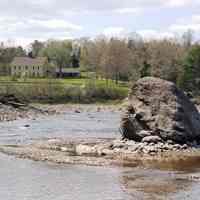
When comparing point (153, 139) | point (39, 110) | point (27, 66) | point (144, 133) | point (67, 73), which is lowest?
point (39, 110)

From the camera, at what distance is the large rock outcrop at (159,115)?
1704 inches

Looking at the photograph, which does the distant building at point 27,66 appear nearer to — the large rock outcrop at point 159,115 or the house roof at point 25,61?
the house roof at point 25,61

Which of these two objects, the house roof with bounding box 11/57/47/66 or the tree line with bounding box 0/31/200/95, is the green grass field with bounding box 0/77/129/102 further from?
the house roof with bounding box 11/57/47/66

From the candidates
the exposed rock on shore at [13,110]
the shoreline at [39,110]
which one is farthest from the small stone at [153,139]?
the exposed rock on shore at [13,110]

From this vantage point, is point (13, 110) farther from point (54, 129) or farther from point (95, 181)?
point (95, 181)

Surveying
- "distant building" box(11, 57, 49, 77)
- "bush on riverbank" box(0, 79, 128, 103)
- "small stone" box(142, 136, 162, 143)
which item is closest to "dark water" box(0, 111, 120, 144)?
"small stone" box(142, 136, 162, 143)

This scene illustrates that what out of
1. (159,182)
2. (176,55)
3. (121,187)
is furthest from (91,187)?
(176,55)

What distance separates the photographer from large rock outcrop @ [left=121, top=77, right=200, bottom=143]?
142 feet

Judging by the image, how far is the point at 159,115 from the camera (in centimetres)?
4391

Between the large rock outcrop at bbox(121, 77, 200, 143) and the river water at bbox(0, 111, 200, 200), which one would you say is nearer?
the river water at bbox(0, 111, 200, 200)

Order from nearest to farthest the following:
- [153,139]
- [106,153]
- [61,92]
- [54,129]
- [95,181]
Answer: [95,181], [106,153], [153,139], [54,129], [61,92]

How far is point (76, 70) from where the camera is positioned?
182 meters

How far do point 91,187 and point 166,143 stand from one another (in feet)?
47.0

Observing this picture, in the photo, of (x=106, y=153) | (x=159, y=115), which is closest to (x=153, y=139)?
(x=159, y=115)
